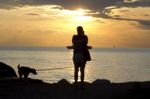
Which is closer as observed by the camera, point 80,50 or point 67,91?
point 67,91

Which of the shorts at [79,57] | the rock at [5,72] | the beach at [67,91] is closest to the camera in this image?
the beach at [67,91]

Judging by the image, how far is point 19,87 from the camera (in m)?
20.1

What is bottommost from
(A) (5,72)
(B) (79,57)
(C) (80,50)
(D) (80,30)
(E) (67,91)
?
(A) (5,72)

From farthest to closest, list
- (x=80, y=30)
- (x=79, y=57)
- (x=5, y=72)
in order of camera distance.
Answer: (x=5, y=72) → (x=80, y=30) → (x=79, y=57)

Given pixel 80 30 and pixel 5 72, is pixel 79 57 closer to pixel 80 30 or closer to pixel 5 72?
pixel 80 30

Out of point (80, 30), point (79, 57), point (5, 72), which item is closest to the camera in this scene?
point (79, 57)

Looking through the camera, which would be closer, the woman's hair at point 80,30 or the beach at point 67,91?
the beach at point 67,91

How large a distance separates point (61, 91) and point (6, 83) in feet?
12.7

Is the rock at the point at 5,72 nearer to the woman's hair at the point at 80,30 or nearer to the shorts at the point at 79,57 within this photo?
the shorts at the point at 79,57

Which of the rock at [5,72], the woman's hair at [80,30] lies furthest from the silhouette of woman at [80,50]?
the rock at [5,72]

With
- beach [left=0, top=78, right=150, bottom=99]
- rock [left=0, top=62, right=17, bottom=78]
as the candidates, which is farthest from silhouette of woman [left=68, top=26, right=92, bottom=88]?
rock [left=0, top=62, right=17, bottom=78]

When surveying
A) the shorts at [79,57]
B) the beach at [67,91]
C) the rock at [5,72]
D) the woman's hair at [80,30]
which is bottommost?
the rock at [5,72]

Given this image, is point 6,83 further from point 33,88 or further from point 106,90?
point 106,90

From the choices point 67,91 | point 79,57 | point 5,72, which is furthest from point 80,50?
point 5,72
